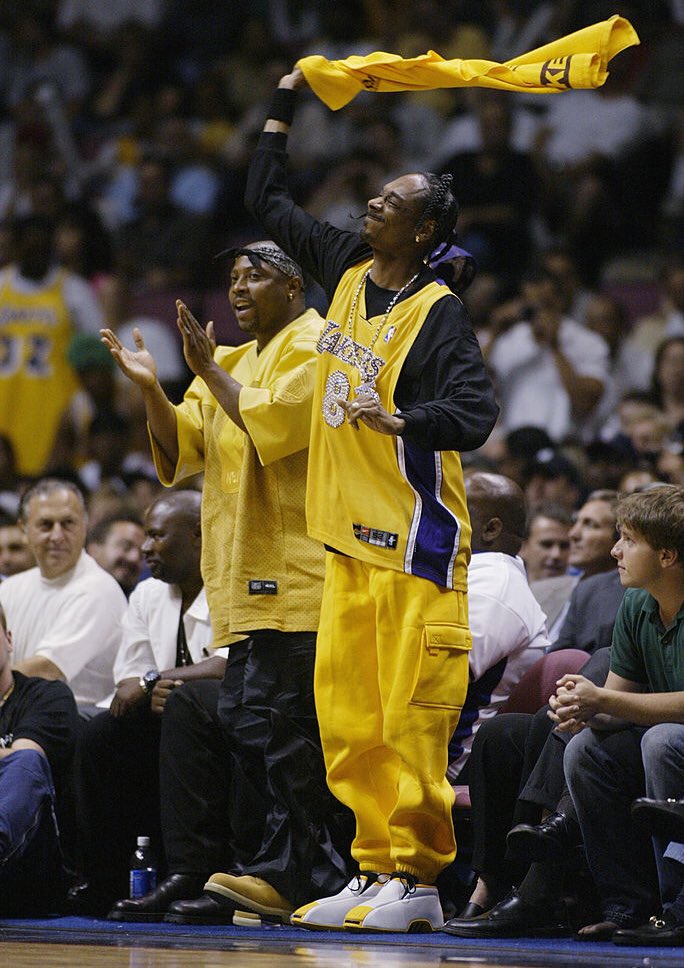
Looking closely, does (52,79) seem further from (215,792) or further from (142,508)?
(215,792)

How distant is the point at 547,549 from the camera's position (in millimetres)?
6402

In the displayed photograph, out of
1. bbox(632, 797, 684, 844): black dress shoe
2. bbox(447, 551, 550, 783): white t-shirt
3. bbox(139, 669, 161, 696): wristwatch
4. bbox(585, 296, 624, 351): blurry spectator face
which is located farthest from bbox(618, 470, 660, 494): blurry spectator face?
bbox(632, 797, 684, 844): black dress shoe

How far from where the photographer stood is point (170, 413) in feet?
15.8

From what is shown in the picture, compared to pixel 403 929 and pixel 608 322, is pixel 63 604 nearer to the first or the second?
pixel 403 929

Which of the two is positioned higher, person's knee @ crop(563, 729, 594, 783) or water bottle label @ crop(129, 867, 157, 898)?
person's knee @ crop(563, 729, 594, 783)

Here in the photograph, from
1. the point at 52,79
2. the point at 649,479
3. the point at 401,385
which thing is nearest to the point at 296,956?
the point at 401,385

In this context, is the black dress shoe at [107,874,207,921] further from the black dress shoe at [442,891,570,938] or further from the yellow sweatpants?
the black dress shoe at [442,891,570,938]

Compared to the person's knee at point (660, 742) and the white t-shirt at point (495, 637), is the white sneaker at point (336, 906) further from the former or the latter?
the person's knee at point (660, 742)

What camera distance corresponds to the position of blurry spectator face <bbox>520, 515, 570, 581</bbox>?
6.41m

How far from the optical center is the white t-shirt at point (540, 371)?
8.61 metres

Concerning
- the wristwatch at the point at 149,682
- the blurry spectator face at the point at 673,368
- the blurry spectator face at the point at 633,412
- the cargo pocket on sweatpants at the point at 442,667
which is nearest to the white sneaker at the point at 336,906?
the cargo pocket on sweatpants at the point at 442,667

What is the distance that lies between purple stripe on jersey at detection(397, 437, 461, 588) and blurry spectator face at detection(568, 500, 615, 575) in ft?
6.26

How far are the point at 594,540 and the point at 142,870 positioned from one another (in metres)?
2.03

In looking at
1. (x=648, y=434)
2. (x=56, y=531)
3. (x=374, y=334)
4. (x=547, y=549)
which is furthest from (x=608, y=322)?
(x=374, y=334)
